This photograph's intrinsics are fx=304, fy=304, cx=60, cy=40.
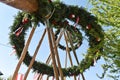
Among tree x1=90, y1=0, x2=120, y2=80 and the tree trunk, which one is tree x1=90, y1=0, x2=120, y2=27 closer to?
tree x1=90, y1=0, x2=120, y2=80

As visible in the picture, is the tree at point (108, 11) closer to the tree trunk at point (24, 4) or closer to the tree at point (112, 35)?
the tree at point (112, 35)

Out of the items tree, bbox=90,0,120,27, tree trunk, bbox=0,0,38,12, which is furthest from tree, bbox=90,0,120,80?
tree trunk, bbox=0,0,38,12

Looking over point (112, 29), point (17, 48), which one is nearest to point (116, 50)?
point (112, 29)

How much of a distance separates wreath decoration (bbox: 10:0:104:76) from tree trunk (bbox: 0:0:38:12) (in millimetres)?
113

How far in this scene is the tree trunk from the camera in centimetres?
476

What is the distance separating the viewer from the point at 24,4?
494cm

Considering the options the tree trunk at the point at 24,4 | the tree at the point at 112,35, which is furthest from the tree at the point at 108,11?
the tree trunk at the point at 24,4

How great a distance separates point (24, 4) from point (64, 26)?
49.1 inches

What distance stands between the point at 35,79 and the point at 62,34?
A: 1.24 meters

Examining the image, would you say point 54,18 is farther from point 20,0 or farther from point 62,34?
point 62,34

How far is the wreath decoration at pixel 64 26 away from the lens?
5.47 meters

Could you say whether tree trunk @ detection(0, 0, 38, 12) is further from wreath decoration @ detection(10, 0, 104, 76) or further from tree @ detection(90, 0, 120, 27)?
tree @ detection(90, 0, 120, 27)

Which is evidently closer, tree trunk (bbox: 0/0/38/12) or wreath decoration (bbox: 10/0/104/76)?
tree trunk (bbox: 0/0/38/12)

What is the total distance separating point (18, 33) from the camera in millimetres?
6047
